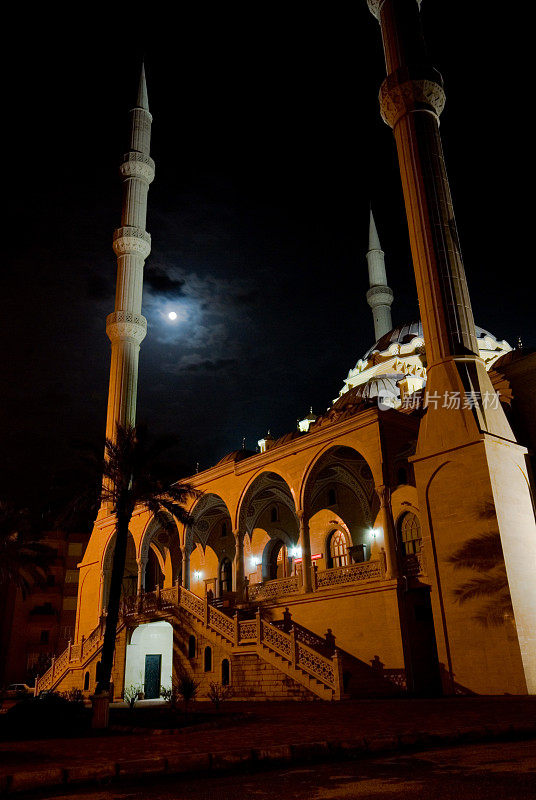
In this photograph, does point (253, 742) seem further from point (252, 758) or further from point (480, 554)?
point (480, 554)

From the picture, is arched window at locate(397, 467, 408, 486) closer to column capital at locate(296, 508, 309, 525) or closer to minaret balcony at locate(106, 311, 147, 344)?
column capital at locate(296, 508, 309, 525)

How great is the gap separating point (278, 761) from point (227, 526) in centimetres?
2898

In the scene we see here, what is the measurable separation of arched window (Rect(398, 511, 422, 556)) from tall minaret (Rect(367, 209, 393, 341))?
2316cm

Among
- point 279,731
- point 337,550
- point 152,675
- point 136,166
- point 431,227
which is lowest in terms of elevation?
point 279,731

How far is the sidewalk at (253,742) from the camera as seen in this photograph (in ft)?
22.9

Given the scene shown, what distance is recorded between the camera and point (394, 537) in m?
20.7

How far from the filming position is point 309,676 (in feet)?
60.2

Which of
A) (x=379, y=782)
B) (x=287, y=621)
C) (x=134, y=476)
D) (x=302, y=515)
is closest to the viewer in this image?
(x=379, y=782)

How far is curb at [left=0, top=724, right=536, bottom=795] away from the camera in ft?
21.9

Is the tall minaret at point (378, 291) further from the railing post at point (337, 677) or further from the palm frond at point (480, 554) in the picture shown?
the railing post at point (337, 677)

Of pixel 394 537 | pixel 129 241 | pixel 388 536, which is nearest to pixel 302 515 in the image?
pixel 388 536

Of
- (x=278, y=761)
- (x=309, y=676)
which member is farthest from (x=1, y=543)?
(x=278, y=761)

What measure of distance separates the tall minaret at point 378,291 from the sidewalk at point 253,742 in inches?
1477

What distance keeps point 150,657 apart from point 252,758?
22.8 m
